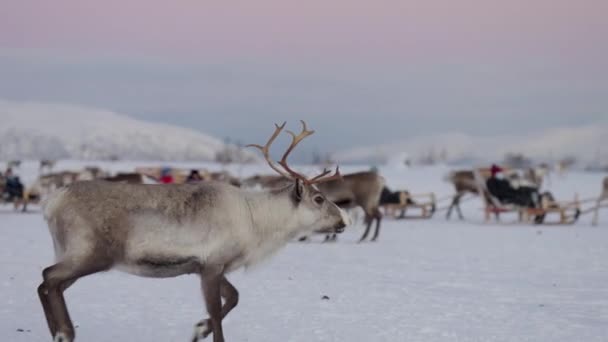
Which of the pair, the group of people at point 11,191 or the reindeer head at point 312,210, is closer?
the reindeer head at point 312,210

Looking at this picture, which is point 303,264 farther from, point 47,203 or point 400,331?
point 47,203

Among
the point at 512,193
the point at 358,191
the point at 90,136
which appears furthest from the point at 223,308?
the point at 90,136

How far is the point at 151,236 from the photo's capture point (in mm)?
5797

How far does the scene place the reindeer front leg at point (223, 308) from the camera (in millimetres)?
6047

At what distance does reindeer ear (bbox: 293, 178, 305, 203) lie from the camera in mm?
6566

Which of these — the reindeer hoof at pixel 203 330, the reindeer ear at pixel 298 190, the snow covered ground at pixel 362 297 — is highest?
the reindeer ear at pixel 298 190

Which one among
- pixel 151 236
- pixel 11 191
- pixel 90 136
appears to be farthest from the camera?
pixel 90 136

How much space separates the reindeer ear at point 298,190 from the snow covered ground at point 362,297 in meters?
0.59

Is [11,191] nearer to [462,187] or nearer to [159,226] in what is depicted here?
[462,187]

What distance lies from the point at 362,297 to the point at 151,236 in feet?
10.4

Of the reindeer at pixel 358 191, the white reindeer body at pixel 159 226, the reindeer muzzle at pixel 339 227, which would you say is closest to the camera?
the white reindeer body at pixel 159 226

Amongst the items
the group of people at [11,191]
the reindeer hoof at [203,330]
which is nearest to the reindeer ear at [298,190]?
the reindeer hoof at [203,330]

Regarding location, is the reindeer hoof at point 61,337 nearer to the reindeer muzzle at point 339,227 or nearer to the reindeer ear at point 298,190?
the reindeer ear at point 298,190

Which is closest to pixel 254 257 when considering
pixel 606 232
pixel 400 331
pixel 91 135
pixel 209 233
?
pixel 209 233
